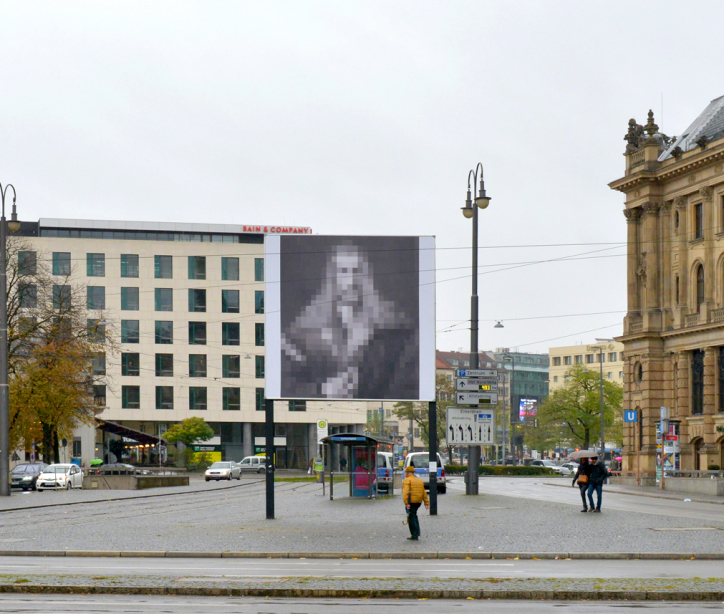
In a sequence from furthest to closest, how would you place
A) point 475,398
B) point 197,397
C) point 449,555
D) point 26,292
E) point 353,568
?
point 197,397
point 26,292
point 475,398
point 449,555
point 353,568

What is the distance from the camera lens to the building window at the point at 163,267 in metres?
101

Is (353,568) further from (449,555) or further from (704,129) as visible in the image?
(704,129)

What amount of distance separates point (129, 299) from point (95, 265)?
13.7 feet

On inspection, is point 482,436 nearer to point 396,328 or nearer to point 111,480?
point 396,328

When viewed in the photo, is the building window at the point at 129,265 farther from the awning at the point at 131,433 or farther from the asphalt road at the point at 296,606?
the asphalt road at the point at 296,606

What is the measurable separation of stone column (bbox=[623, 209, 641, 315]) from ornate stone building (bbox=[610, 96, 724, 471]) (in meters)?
0.07

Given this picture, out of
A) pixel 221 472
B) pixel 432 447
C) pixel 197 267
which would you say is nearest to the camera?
pixel 432 447

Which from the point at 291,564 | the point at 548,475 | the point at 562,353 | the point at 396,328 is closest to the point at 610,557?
the point at 291,564

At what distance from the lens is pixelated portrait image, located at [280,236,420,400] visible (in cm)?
2653

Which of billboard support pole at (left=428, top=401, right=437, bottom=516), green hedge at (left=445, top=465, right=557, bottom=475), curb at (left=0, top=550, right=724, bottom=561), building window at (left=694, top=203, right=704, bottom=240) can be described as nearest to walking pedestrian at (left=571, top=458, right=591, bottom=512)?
billboard support pole at (left=428, top=401, right=437, bottom=516)

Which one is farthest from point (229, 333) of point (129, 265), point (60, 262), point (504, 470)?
point (504, 470)

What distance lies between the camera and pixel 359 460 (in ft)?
126

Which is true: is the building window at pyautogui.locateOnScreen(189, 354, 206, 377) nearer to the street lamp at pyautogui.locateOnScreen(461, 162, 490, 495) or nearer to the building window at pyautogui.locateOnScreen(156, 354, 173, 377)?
the building window at pyautogui.locateOnScreen(156, 354, 173, 377)

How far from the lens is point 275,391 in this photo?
2678 cm
